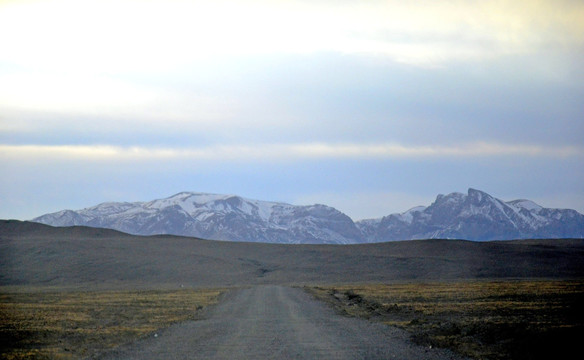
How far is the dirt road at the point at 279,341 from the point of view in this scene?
1694 cm

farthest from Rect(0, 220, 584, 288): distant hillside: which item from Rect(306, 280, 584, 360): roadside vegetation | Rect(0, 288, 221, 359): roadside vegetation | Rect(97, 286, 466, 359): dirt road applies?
Rect(97, 286, 466, 359): dirt road

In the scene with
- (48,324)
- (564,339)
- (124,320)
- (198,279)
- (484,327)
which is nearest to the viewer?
(564,339)

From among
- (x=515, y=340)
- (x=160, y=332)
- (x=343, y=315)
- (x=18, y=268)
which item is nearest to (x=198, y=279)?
(x=18, y=268)

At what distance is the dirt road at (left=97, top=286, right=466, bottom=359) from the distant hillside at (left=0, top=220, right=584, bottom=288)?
55.0m

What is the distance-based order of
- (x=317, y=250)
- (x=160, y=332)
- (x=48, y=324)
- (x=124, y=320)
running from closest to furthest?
(x=160, y=332)
(x=48, y=324)
(x=124, y=320)
(x=317, y=250)

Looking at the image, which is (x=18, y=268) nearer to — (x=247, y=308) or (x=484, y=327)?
(x=247, y=308)

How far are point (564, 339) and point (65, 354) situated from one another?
13352mm

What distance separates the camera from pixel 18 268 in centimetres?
9538

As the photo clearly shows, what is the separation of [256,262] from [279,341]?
89911 millimetres

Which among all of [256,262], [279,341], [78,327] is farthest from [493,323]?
[256,262]

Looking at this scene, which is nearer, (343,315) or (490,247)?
(343,315)

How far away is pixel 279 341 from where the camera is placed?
64.1 ft

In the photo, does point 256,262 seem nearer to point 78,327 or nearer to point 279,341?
point 78,327

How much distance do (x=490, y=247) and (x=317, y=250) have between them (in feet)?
100
